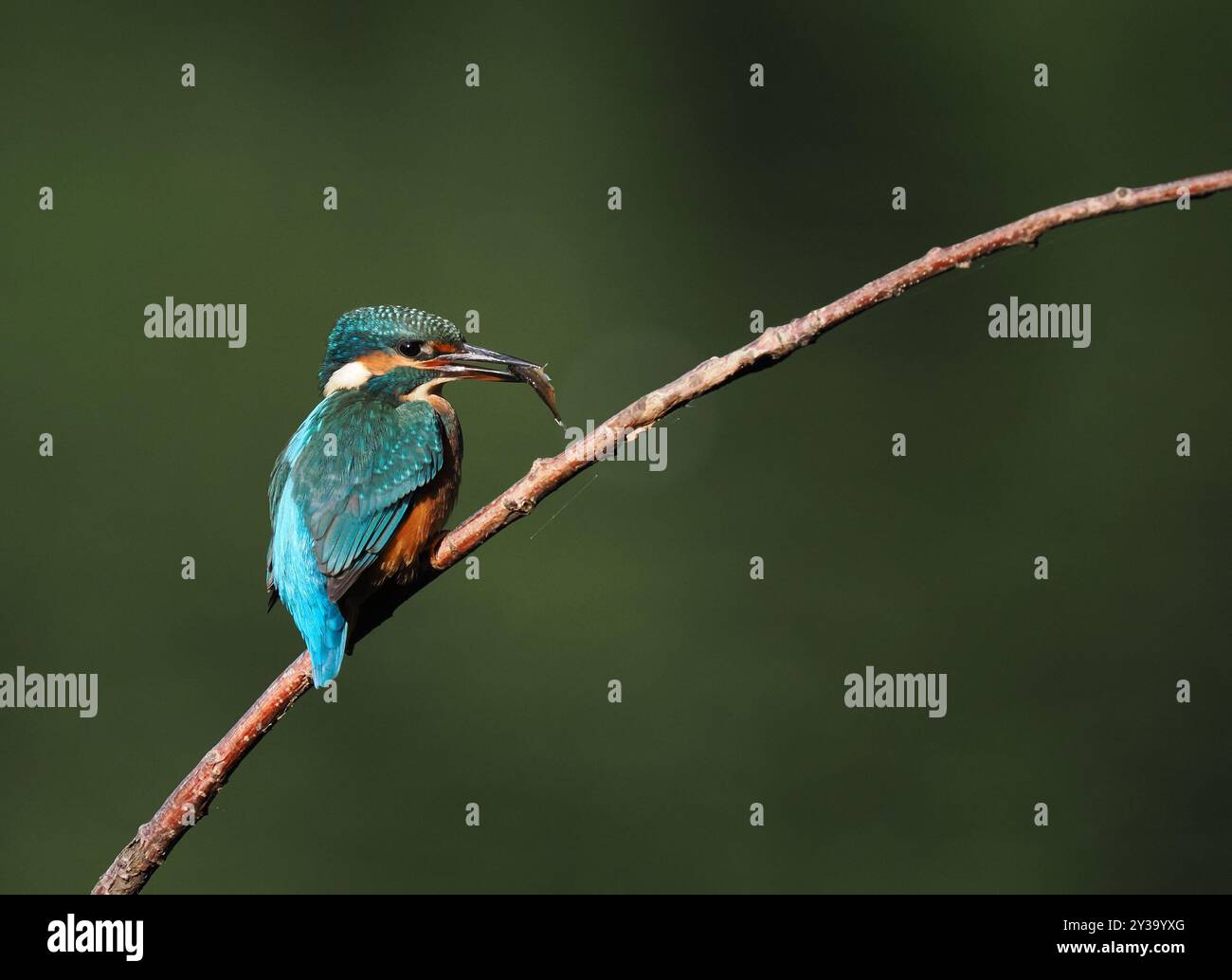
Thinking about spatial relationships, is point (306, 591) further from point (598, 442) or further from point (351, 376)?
point (598, 442)

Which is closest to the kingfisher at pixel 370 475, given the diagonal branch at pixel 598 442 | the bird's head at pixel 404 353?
the bird's head at pixel 404 353

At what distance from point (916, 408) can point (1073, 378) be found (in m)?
0.63

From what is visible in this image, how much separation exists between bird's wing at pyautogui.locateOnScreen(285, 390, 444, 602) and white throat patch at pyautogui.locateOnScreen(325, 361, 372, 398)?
74mm

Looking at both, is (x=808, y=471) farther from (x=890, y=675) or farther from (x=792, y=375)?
(x=890, y=675)

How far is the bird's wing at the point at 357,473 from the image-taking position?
2.37 m

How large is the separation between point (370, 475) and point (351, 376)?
0.34 meters

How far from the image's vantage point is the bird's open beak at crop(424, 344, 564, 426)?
250 cm

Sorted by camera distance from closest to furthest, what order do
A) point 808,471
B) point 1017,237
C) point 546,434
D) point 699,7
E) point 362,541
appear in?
point 1017,237, point 362,541, point 546,434, point 808,471, point 699,7

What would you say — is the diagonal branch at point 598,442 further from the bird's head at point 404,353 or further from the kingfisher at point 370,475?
the bird's head at point 404,353

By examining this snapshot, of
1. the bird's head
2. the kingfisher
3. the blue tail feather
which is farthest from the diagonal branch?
the bird's head

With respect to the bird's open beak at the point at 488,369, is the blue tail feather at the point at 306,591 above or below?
below

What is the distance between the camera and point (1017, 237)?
1.62 meters

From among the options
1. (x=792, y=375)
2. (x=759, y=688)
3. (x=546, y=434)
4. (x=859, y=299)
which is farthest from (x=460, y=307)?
(x=859, y=299)

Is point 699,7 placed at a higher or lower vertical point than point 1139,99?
higher
